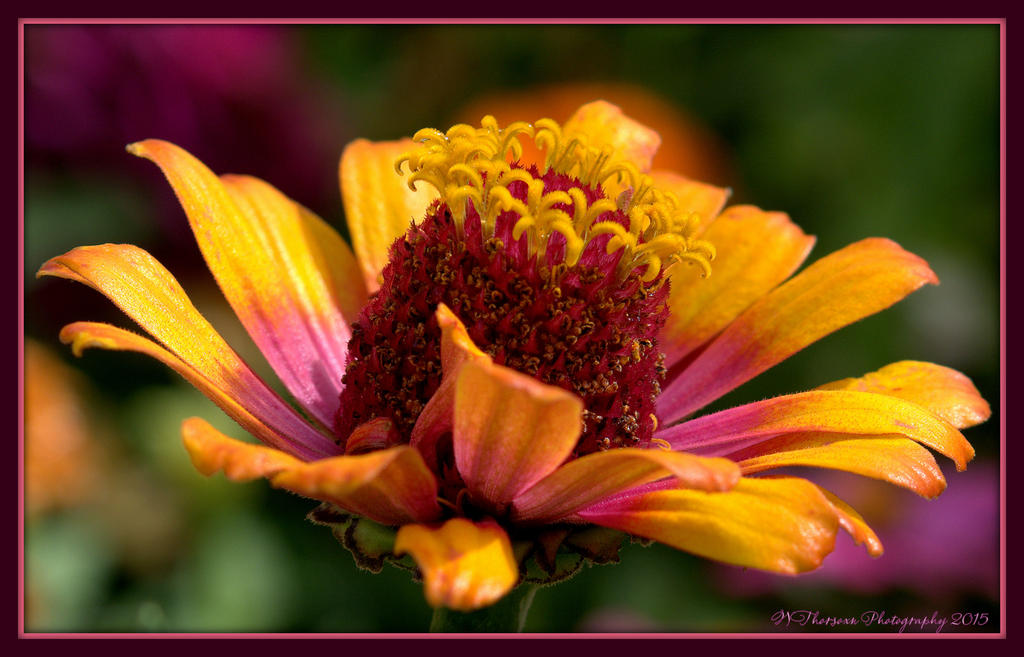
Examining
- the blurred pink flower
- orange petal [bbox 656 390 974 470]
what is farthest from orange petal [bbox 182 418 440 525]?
the blurred pink flower

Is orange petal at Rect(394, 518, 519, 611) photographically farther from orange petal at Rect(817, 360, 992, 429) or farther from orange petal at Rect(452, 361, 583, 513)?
orange petal at Rect(817, 360, 992, 429)

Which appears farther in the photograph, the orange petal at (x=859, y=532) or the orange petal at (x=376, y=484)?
the orange petal at (x=859, y=532)

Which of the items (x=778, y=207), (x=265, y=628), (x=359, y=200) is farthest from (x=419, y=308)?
(x=778, y=207)

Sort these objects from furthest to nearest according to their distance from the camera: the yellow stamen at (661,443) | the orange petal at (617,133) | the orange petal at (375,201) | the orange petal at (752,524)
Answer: the orange petal at (617,133)
the orange petal at (375,201)
the yellow stamen at (661,443)
the orange petal at (752,524)

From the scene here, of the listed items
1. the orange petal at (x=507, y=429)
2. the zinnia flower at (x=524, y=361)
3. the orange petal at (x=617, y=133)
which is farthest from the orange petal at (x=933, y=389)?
the orange petal at (x=507, y=429)

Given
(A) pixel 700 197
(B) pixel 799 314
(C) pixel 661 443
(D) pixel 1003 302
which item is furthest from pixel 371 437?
(D) pixel 1003 302

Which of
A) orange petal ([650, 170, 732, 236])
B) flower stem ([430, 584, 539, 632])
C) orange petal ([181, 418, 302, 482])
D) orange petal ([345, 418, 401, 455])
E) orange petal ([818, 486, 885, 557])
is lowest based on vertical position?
flower stem ([430, 584, 539, 632])

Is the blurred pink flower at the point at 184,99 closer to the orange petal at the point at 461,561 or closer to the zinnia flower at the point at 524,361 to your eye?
the zinnia flower at the point at 524,361
